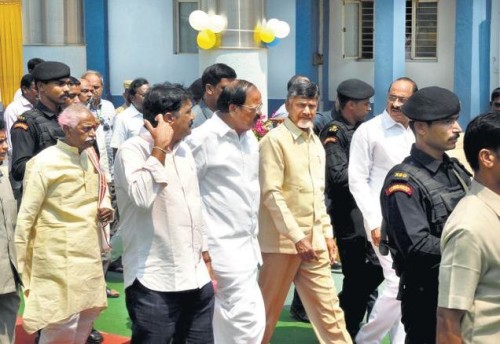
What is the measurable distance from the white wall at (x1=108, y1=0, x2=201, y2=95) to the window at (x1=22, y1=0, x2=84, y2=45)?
66cm

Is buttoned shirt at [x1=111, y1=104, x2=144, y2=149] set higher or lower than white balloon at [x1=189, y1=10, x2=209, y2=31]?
lower

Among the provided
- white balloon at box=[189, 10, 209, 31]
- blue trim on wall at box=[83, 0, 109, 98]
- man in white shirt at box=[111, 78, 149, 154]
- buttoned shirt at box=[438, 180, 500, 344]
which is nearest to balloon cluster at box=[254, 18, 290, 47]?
white balloon at box=[189, 10, 209, 31]

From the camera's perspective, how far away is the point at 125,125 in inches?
348

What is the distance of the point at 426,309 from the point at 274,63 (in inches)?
436

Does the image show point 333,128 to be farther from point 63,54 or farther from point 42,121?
point 63,54

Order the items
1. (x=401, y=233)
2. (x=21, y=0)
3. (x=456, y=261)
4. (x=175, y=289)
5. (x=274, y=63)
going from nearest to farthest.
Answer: (x=456, y=261) < (x=401, y=233) < (x=175, y=289) < (x=274, y=63) < (x=21, y=0)

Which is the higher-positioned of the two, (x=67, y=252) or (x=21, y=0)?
(x=21, y=0)

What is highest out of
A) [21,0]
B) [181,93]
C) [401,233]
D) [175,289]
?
[21,0]

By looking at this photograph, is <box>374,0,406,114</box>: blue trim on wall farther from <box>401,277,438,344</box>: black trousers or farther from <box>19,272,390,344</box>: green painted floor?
<box>401,277,438,344</box>: black trousers

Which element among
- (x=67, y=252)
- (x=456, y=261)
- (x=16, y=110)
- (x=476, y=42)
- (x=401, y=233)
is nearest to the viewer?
(x=456, y=261)

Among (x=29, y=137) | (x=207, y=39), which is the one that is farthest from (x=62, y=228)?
(x=207, y=39)

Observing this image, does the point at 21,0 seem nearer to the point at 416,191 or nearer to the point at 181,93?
the point at 181,93

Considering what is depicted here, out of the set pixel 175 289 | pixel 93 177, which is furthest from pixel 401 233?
pixel 93 177

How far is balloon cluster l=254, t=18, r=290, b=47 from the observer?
1353 cm
